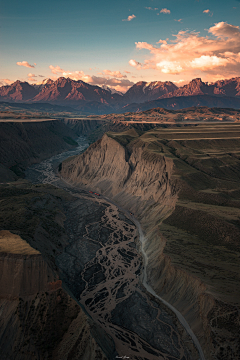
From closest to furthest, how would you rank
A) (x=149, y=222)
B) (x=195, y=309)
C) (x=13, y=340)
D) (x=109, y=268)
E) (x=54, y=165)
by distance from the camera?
(x=13, y=340) < (x=195, y=309) < (x=109, y=268) < (x=149, y=222) < (x=54, y=165)

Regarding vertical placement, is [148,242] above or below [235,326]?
below

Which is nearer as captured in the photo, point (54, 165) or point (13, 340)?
point (13, 340)

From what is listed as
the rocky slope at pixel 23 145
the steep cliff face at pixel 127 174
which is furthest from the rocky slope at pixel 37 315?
the rocky slope at pixel 23 145

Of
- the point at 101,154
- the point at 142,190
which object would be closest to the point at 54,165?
the point at 101,154

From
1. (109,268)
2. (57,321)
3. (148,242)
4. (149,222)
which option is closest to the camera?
(57,321)

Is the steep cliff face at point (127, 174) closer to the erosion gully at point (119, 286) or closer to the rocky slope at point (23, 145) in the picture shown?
the erosion gully at point (119, 286)

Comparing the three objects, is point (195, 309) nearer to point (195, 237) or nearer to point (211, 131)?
point (195, 237)
